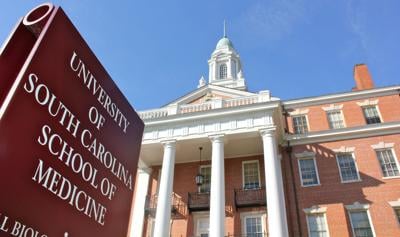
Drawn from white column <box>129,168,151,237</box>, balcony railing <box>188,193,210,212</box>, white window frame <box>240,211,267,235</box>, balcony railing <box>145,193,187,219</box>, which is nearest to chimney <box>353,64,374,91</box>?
white window frame <box>240,211,267,235</box>

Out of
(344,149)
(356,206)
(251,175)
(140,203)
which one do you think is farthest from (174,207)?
(344,149)

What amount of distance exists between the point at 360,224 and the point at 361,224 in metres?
0.05

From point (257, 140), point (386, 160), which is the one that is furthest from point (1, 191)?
point (386, 160)

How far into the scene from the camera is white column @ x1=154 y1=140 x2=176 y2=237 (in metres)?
16.8

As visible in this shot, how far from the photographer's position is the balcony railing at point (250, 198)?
19.7 meters

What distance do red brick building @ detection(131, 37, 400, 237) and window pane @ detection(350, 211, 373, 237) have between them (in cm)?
5

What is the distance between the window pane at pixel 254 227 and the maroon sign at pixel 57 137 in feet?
58.7

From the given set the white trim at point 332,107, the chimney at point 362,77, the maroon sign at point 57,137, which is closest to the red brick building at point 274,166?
the white trim at point 332,107

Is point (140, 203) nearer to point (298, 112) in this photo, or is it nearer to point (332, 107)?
point (298, 112)

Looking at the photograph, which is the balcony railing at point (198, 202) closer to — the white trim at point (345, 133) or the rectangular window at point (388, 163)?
the white trim at point (345, 133)

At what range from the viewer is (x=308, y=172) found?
20.2 m

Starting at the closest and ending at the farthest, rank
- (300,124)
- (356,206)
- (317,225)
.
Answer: (356,206) → (317,225) → (300,124)

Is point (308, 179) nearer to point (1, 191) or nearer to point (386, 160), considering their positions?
point (386, 160)

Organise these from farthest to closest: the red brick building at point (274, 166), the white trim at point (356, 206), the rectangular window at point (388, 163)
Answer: the rectangular window at point (388, 163), the white trim at point (356, 206), the red brick building at point (274, 166)
